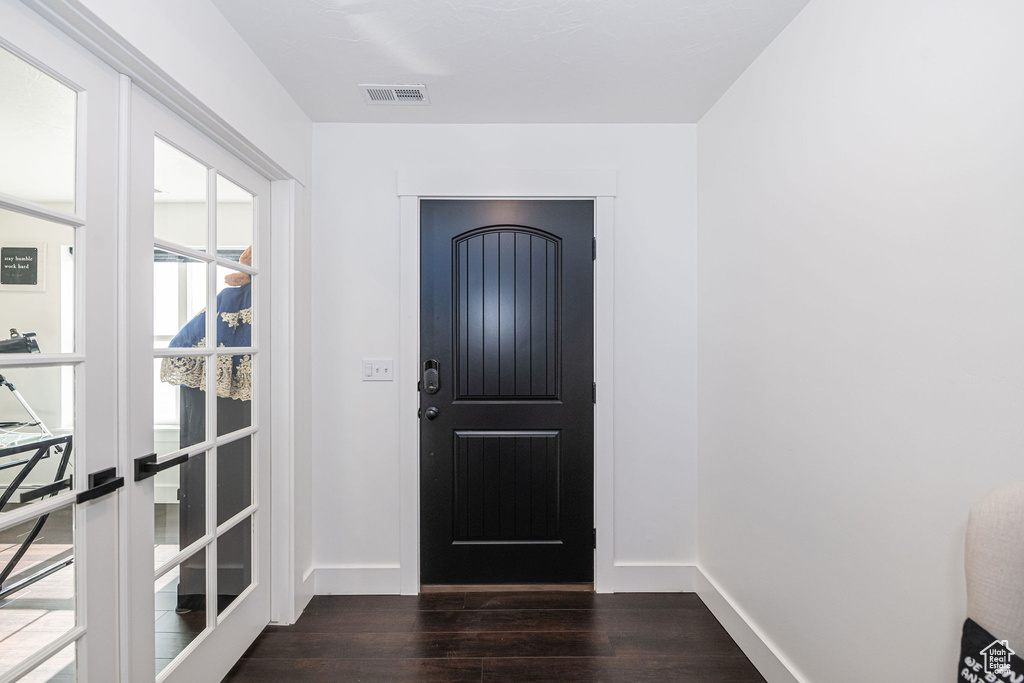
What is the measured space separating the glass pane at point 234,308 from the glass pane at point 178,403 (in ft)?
0.59

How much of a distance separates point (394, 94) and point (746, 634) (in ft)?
8.60

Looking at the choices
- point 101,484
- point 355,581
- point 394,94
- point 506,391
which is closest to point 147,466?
point 101,484

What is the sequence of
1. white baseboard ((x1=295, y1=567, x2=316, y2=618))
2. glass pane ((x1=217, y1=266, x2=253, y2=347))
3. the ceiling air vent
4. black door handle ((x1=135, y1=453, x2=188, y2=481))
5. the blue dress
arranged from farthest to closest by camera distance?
white baseboard ((x1=295, y1=567, x2=316, y2=618)), the ceiling air vent, glass pane ((x1=217, y1=266, x2=253, y2=347)), the blue dress, black door handle ((x1=135, y1=453, x2=188, y2=481))

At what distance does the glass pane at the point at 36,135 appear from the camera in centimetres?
107

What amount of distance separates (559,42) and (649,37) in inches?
12.4

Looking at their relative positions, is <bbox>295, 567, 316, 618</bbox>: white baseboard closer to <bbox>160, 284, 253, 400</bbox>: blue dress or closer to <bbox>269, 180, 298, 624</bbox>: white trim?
<bbox>269, 180, 298, 624</bbox>: white trim

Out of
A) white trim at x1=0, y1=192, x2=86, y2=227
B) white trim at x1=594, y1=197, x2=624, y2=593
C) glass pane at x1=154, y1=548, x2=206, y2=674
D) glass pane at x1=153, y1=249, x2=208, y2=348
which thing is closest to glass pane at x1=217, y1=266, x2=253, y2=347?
glass pane at x1=153, y1=249, x2=208, y2=348

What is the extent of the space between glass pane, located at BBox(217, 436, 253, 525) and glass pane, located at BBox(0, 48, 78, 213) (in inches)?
39.3

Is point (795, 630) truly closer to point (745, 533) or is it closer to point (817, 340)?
point (745, 533)

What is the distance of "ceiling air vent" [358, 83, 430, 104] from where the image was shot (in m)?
2.18

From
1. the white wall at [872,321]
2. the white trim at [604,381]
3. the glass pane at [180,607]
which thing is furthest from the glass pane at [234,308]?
the white wall at [872,321]

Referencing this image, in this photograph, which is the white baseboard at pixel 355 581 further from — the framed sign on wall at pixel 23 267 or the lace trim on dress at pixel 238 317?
the framed sign on wall at pixel 23 267

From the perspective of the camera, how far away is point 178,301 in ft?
5.37

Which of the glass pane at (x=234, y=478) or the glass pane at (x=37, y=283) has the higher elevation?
the glass pane at (x=37, y=283)
